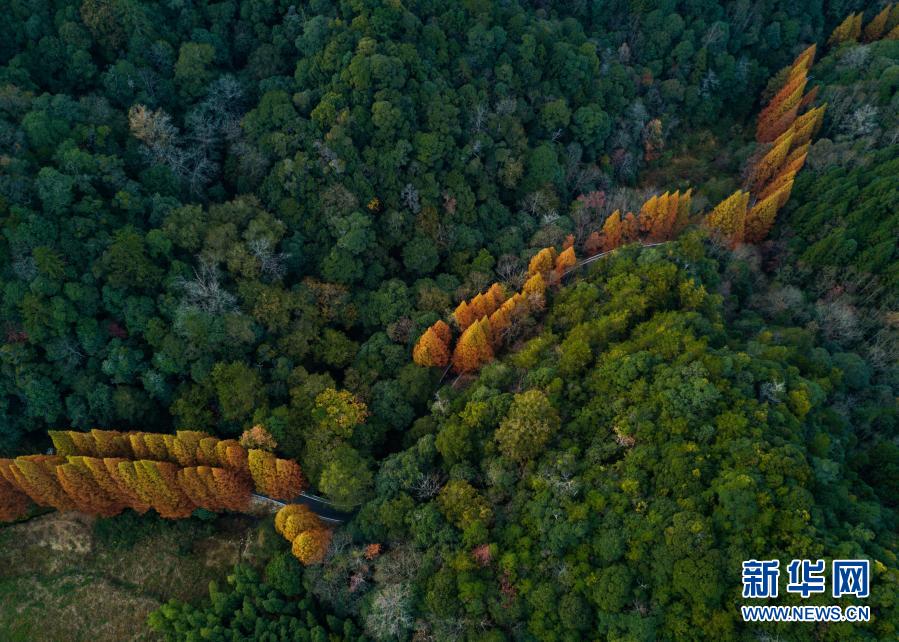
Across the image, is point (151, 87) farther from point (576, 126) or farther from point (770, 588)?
point (770, 588)

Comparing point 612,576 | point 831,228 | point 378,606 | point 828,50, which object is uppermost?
point 828,50

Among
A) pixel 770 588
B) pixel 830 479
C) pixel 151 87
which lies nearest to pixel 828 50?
pixel 830 479

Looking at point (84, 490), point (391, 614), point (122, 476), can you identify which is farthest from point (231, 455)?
point (391, 614)

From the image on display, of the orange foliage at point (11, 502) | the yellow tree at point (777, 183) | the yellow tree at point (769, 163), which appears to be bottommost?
the orange foliage at point (11, 502)

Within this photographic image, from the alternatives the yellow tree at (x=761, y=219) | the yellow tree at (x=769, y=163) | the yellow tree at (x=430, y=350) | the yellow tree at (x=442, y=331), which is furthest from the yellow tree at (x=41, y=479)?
the yellow tree at (x=769, y=163)

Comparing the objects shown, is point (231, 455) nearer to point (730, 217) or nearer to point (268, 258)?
point (268, 258)

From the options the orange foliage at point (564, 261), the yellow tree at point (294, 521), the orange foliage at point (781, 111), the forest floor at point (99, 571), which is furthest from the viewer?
the orange foliage at point (781, 111)

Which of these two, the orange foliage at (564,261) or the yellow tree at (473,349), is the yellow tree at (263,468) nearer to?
the yellow tree at (473,349)
